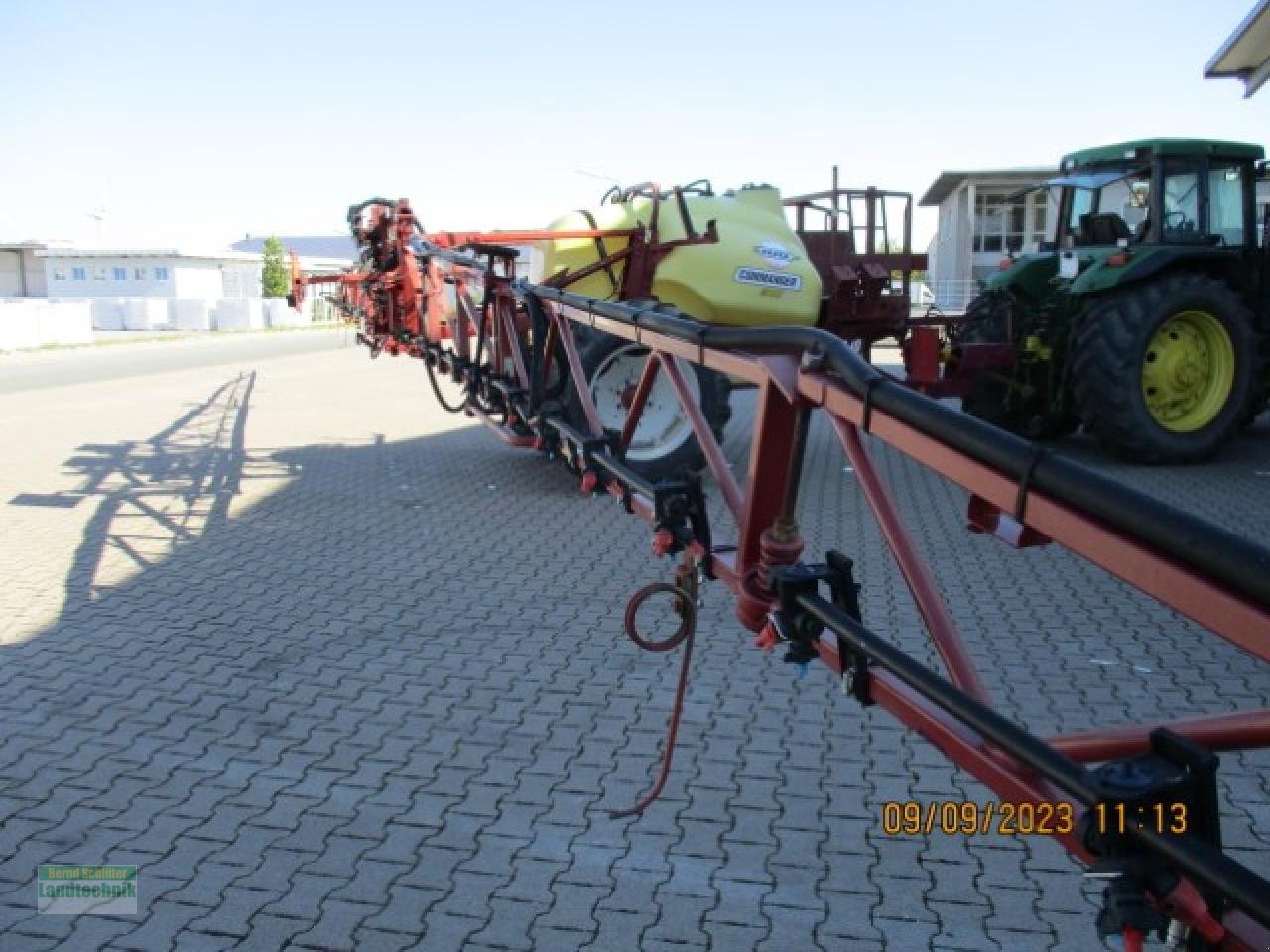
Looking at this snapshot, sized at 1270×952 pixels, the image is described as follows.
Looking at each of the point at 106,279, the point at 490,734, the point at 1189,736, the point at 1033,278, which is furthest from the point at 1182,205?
the point at 106,279

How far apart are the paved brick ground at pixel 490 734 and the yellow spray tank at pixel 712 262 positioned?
1.61 m

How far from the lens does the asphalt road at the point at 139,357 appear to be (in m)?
17.7

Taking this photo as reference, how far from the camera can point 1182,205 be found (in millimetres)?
8656

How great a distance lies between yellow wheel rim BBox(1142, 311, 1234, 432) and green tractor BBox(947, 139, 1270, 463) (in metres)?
0.01

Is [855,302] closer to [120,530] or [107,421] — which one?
[120,530]

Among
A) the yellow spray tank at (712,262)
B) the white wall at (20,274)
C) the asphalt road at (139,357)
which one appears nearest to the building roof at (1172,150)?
the yellow spray tank at (712,262)

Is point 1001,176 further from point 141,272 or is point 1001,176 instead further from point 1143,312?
point 141,272

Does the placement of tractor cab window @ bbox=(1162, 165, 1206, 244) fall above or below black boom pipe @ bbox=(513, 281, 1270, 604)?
above

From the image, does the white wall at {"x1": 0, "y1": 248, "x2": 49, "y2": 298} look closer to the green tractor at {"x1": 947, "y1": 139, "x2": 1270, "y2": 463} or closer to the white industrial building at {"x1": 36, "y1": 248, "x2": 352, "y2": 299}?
the white industrial building at {"x1": 36, "y1": 248, "x2": 352, "y2": 299}

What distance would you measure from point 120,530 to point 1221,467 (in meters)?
8.18

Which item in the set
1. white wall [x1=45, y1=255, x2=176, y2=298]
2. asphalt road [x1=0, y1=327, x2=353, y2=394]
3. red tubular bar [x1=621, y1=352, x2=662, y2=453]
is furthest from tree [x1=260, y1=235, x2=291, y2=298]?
red tubular bar [x1=621, y1=352, x2=662, y2=453]

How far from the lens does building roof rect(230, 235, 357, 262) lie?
6831 centimetres

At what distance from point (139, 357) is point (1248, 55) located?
67.4ft

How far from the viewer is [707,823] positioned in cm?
322
